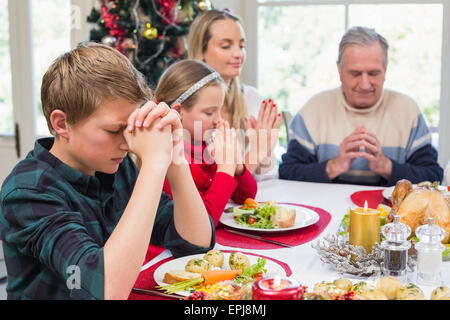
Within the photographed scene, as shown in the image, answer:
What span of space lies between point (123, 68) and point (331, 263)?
64 cm

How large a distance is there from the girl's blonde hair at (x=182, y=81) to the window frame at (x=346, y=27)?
2.08 meters

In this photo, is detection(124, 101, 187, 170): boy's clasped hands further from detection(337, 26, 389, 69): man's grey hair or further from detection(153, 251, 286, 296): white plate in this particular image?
detection(337, 26, 389, 69): man's grey hair

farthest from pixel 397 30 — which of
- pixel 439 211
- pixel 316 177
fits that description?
pixel 439 211

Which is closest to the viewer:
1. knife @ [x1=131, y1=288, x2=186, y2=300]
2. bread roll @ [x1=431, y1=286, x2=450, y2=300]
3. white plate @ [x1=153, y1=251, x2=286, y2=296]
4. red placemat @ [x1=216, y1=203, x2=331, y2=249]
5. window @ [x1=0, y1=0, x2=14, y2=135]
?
bread roll @ [x1=431, y1=286, x2=450, y2=300]

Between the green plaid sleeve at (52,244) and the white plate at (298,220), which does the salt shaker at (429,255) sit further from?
the green plaid sleeve at (52,244)

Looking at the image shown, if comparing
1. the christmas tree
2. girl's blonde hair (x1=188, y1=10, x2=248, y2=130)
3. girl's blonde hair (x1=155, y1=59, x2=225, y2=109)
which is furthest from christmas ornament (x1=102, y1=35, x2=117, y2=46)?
girl's blonde hair (x1=155, y1=59, x2=225, y2=109)

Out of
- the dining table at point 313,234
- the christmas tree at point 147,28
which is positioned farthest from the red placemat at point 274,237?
the christmas tree at point 147,28

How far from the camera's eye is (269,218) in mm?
1588

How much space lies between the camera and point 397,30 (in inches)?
144

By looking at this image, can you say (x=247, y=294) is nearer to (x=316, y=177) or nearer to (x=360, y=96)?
(x=316, y=177)

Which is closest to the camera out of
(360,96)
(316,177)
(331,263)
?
(331,263)

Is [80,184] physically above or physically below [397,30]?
below

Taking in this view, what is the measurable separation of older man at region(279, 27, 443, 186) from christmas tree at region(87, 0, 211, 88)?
1156mm

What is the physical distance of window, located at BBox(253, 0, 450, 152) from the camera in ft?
11.8
